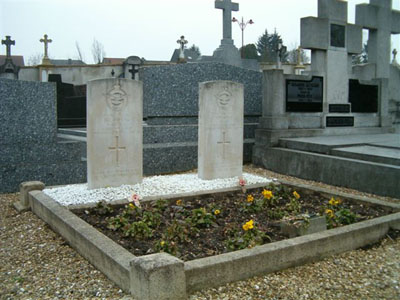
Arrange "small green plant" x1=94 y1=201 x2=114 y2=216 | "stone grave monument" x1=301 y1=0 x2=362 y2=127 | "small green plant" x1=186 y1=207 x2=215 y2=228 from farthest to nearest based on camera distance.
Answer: "stone grave monument" x1=301 y1=0 x2=362 y2=127
"small green plant" x1=94 y1=201 x2=114 y2=216
"small green plant" x1=186 y1=207 x2=215 y2=228

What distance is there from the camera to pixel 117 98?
553 cm

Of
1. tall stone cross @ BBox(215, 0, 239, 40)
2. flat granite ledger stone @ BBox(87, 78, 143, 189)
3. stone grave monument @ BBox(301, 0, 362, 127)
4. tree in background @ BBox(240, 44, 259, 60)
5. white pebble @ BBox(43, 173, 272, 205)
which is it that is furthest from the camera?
tree in background @ BBox(240, 44, 259, 60)

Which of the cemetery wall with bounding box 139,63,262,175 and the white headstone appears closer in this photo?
the white headstone

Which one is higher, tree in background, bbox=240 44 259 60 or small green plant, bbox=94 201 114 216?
tree in background, bbox=240 44 259 60

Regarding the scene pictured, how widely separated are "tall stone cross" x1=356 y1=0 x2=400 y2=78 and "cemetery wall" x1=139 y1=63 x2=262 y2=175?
13.0ft

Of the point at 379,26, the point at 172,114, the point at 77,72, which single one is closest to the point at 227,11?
the point at 379,26

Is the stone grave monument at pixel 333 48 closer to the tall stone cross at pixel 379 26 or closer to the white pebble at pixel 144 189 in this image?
the tall stone cross at pixel 379 26

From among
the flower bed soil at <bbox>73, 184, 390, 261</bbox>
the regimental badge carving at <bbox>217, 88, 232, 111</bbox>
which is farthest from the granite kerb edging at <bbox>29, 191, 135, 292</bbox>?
the regimental badge carving at <bbox>217, 88, 232, 111</bbox>

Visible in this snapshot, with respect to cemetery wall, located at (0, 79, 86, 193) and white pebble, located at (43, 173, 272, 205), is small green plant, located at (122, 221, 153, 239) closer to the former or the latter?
white pebble, located at (43, 173, 272, 205)

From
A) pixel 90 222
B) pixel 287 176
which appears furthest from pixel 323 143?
pixel 90 222

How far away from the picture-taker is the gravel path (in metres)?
2.90

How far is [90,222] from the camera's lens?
423 centimetres

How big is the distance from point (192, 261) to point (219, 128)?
3.58 meters

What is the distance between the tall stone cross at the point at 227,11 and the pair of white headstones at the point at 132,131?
943 centimetres
